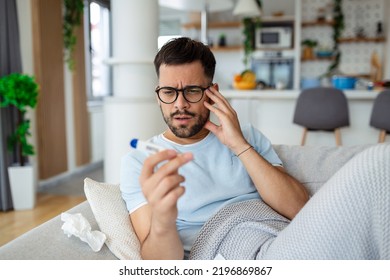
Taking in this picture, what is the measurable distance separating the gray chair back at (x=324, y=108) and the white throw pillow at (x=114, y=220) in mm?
1944

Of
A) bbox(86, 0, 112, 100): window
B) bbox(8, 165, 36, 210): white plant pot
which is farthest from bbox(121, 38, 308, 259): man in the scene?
bbox(86, 0, 112, 100): window

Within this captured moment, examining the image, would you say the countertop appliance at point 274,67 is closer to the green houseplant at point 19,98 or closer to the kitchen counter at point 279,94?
the kitchen counter at point 279,94

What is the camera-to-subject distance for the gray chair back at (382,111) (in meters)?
2.46

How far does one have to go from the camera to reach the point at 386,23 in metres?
4.70

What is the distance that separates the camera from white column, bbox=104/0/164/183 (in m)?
2.10

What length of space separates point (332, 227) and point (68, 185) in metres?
2.97

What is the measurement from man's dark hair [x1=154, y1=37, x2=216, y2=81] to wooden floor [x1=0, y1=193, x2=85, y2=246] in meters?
1.27

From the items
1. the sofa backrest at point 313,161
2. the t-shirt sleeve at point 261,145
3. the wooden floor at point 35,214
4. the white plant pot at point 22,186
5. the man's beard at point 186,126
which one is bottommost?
the wooden floor at point 35,214

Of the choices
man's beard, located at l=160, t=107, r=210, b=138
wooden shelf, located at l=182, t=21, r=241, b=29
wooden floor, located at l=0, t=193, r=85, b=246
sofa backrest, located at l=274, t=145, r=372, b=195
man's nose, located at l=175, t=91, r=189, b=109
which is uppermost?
wooden shelf, located at l=182, t=21, r=241, b=29

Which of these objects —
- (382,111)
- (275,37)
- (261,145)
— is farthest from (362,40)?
(261,145)

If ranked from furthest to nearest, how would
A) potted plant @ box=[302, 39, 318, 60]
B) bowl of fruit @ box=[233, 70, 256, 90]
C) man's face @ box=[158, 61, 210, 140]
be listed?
potted plant @ box=[302, 39, 318, 60]
bowl of fruit @ box=[233, 70, 256, 90]
man's face @ box=[158, 61, 210, 140]

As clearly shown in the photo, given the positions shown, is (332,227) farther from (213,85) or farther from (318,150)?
(318,150)

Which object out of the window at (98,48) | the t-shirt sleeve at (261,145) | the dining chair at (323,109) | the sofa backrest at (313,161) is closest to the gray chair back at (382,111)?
the dining chair at (323,109)

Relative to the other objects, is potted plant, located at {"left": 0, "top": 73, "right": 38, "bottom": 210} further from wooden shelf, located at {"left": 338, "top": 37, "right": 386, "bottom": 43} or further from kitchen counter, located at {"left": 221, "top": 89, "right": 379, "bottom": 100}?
wooden shelf, located at {"left": 338, "top": 37, "right": 386, "bottom": 43}
